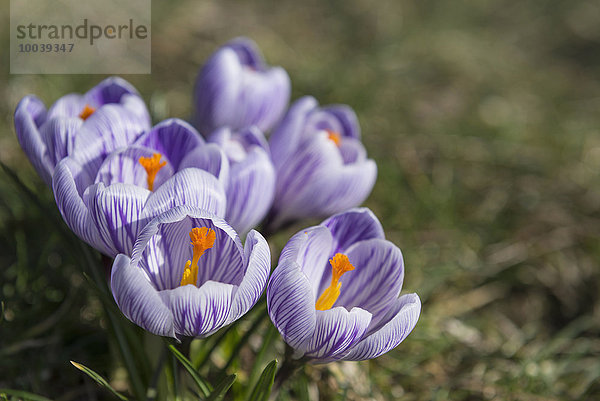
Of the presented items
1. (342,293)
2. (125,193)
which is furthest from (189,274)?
(342,293)

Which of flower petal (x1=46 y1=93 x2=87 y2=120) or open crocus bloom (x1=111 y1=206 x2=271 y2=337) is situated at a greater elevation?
flower petal (x1=46 y1=93 x2=87 y2=120)

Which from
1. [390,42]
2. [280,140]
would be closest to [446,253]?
[280,140]

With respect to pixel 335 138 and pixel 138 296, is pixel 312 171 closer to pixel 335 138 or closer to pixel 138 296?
pixel 335 138

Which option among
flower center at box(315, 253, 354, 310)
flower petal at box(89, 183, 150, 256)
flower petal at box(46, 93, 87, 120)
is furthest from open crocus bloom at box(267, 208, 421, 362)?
flower petal at box(46, 93, 87, 120)

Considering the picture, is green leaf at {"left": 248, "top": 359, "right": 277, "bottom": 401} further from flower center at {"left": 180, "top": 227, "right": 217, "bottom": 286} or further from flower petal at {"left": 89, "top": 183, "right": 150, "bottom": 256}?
flower petal at {"left": 89, "top": 183, "right": 150, "bottom": 256}

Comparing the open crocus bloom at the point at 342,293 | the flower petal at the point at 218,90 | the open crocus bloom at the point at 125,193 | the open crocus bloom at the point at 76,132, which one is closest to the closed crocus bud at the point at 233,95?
the flower petal at the point at 218,90
